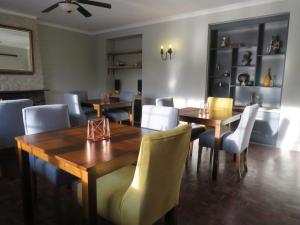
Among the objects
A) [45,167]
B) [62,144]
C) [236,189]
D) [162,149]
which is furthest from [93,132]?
[236,189]

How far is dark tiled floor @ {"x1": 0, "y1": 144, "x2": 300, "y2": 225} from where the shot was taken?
1.90 metres

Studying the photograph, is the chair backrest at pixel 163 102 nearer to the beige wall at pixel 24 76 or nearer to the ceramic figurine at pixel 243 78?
the ceramic figurine at pixel 243 78

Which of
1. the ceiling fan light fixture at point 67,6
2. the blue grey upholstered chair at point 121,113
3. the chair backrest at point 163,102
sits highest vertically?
the ceiling fan light fixture at point 67,6

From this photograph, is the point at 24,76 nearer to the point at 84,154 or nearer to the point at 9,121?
the point at 9,121

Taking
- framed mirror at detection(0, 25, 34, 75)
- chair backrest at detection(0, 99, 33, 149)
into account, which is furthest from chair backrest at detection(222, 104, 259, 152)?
Answer: framed mirror at detection(0, 25, 34, 75)

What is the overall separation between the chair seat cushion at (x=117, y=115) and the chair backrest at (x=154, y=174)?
10.5ft

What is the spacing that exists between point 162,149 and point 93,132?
28.5 inches

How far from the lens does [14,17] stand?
186 inches

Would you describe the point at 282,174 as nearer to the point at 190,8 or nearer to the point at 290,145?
the point at 290,145

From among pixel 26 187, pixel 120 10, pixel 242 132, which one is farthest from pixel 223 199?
pixel 120 10

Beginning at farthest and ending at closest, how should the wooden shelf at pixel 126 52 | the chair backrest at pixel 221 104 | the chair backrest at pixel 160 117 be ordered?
the wooden shelf at pixel 126 52
the chair backrest at pixel 221 104
the chair backrest at pixel 160 117

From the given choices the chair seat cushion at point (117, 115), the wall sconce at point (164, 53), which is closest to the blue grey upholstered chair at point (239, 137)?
the chair seat cushion at point (117, 115)

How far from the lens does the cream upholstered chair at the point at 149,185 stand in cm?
119

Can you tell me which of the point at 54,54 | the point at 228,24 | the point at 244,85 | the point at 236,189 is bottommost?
the point at 236,189
